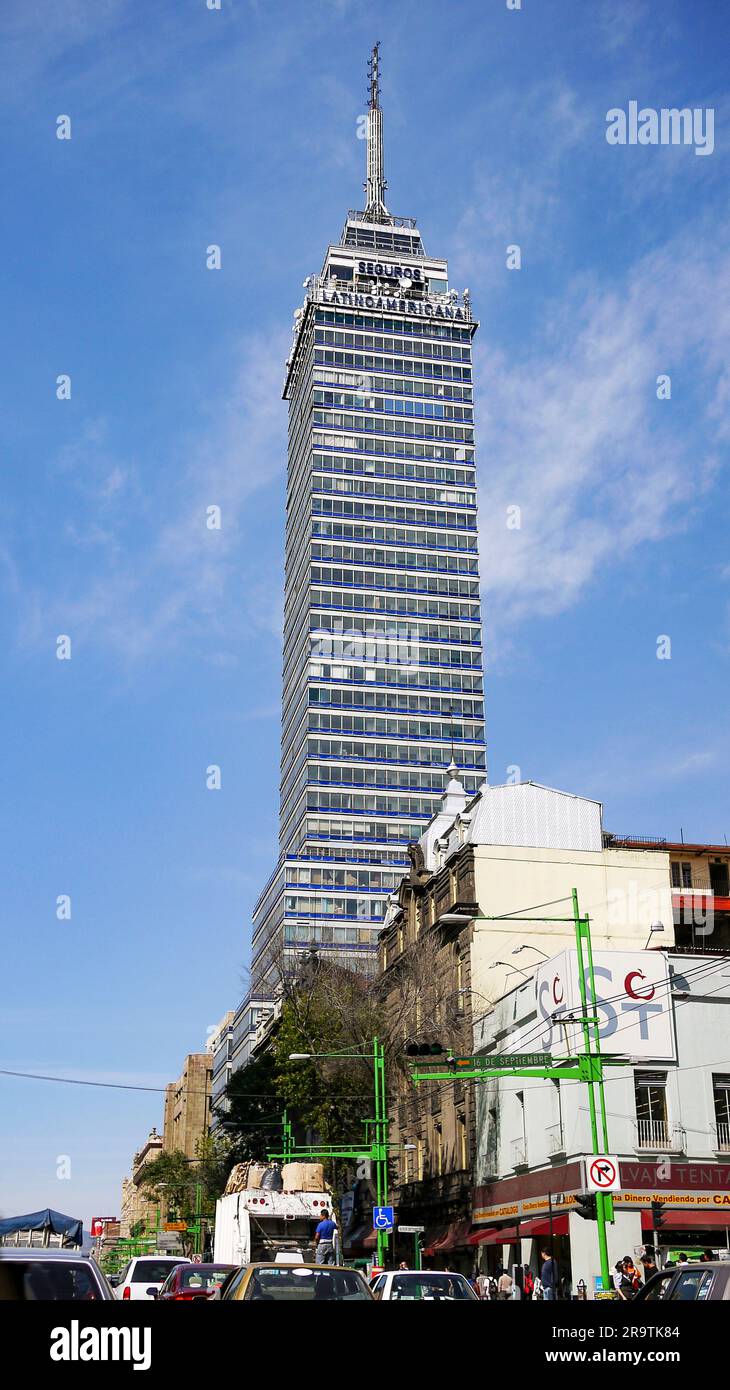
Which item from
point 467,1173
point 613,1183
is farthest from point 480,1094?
point 613,1183

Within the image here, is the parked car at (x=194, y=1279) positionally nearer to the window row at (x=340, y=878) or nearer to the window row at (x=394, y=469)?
the window row at (x=340, y=878)

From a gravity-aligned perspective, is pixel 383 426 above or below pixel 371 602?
above

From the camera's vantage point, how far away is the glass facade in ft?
402

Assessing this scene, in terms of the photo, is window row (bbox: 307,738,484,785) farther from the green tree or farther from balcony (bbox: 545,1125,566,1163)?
balcony (bbox: 545,1125,566,1163)

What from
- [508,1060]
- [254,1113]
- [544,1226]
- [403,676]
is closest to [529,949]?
[544,1226]

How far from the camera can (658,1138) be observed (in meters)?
39.3

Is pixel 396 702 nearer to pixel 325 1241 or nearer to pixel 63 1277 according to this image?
pixel 325 1241

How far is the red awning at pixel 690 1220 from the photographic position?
3719cm

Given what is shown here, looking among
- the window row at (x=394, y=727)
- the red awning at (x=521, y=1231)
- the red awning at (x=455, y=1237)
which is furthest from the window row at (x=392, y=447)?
the red awning at (x=521, y=1231)

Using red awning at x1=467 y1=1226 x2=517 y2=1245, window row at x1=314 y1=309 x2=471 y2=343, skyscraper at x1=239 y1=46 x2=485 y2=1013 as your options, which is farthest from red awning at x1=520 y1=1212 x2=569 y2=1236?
window row at x1=314 y1=309 x2=471 y2=343

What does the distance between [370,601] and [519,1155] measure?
9090 cm

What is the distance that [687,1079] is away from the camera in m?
40.1

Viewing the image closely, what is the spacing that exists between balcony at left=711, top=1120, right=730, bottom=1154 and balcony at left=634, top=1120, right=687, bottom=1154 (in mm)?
930

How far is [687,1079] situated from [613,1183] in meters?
15.4
